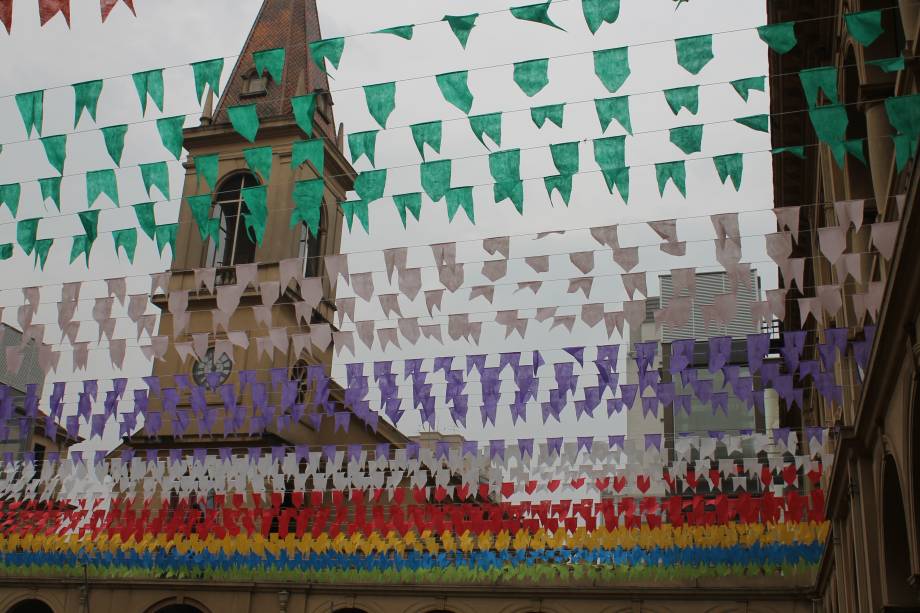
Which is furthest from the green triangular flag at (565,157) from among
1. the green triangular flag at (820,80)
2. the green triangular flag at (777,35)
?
the green triangular flag at (820,80)

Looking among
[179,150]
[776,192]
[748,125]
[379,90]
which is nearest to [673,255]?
[748,125]

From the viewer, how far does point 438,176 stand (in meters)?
10.1

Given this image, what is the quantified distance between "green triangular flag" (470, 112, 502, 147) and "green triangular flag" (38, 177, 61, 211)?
4885mm

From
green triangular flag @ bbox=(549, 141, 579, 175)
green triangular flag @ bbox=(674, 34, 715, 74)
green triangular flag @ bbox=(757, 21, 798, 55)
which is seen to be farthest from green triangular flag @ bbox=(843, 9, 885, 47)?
green triangular flag @ bbox=(549, 141, 579, 175)

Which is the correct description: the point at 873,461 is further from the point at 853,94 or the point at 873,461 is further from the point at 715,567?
the point at 715,567

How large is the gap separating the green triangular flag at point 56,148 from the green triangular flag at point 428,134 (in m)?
3.77

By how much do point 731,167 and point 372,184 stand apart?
11.8 feet

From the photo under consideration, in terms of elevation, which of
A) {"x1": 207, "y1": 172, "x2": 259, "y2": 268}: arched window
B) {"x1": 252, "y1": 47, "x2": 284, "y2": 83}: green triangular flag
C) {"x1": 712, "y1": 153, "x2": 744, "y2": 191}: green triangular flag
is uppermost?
{"x1": 207, "y1": 172, "x2": 259, "y2": 268}: arched window

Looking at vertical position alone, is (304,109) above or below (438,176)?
above

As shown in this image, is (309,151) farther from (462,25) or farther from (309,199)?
(462,25)

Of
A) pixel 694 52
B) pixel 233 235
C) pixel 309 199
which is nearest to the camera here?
pixel 694 52

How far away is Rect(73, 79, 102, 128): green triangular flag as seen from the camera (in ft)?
32.1

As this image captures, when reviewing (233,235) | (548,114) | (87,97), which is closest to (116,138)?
(87,97)

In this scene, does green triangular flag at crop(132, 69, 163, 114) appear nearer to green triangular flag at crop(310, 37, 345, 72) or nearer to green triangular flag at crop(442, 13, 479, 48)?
green triangular flag at crop(310, 37, 345, 72)
